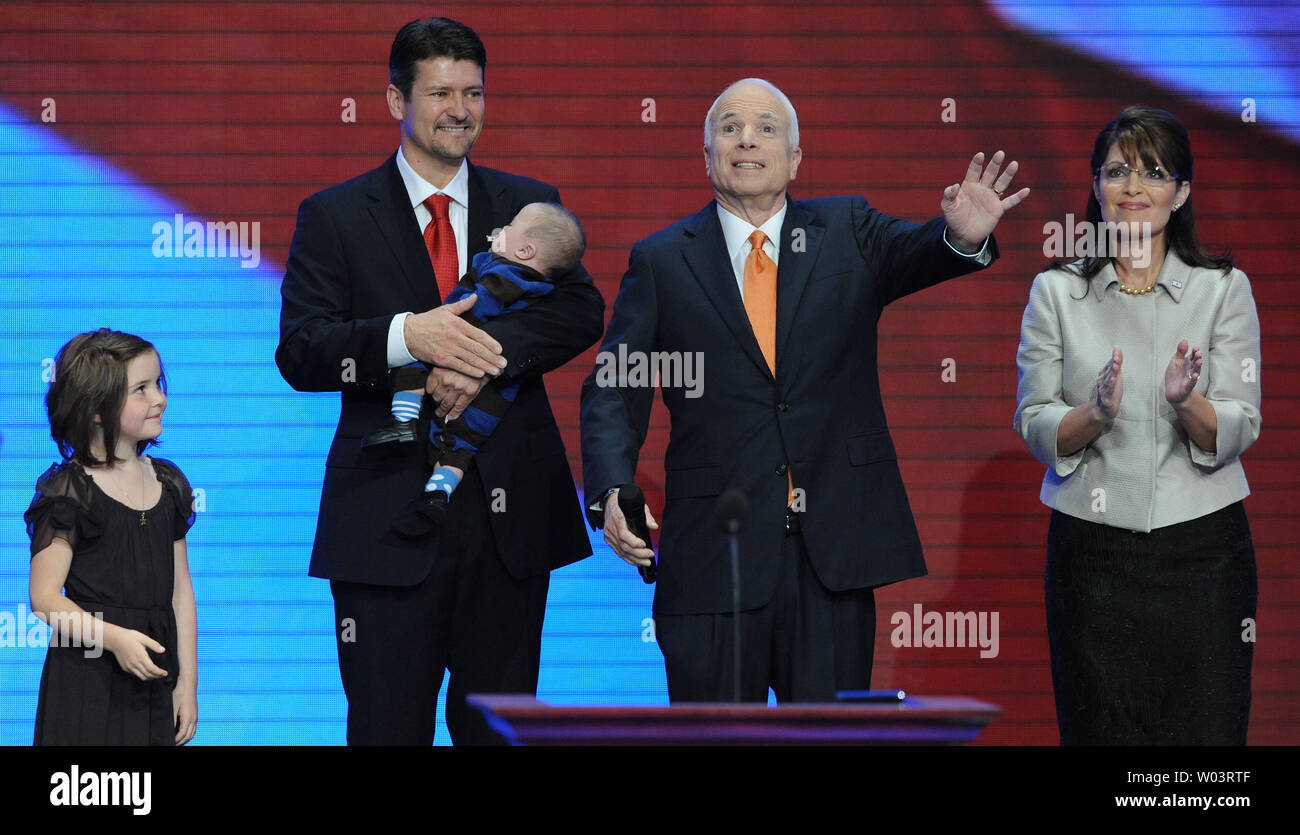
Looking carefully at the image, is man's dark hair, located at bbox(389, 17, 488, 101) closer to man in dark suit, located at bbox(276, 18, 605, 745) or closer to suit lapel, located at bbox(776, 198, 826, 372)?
man in dark suit, located at bbox(276, 18, 605, 745)

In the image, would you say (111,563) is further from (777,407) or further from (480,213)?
(777,407)

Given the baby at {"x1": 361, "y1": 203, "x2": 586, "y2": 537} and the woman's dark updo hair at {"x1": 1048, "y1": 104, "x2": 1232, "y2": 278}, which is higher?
the woman's dark updo hair at {"x1": 1048, "y1": 104, "x2": 1232, "y2": 278}

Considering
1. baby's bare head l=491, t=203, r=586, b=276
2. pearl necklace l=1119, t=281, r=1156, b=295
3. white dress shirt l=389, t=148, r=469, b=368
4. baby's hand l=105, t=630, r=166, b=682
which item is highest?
white dress shirt l=389, t=148, r=469, b=368

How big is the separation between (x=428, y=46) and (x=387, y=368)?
829 mm

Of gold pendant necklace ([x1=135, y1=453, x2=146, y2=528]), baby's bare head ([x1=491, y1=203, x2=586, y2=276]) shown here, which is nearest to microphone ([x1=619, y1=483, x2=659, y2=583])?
baby's bare head ([x1=491, y1=203, x2=586, y2=276])


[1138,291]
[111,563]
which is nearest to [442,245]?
[111,563]

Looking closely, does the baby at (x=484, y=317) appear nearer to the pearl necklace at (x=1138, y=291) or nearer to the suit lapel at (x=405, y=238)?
the suit lapel at (x=405, y=238)

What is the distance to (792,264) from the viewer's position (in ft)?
10.9

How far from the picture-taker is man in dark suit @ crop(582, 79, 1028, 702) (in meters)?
3.16

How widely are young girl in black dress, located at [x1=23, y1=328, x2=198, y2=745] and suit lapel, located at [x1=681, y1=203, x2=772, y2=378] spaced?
4.27 ft

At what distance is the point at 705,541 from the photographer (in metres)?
3.22

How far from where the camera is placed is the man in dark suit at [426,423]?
3.29 m

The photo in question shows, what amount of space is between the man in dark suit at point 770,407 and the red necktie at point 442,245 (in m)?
0.43

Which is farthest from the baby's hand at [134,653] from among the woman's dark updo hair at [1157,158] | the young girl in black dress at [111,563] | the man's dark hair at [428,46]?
the woman's dark updo hair at [1157,158]
